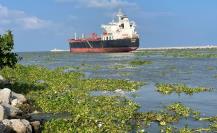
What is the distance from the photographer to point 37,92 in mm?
32469

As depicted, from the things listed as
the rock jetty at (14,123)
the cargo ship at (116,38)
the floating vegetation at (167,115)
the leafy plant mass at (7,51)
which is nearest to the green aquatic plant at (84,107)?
the rock jetty at (14,123)

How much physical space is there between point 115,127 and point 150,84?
68.5 ft

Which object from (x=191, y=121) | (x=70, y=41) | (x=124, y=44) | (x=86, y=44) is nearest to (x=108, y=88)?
(x=191, y=121)

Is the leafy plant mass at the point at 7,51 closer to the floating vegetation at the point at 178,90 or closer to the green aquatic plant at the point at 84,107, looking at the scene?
the green aquatic plant at the point at 84,107

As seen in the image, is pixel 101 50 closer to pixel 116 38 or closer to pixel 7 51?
pixel 116 38

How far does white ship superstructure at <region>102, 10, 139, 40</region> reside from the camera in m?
117

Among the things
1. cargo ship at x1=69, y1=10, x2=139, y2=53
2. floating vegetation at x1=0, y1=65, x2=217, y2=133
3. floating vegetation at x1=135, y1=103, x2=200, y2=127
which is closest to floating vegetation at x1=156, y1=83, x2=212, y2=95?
→ floating vegetation at x1=0, y1=65, x2=217, y2=133

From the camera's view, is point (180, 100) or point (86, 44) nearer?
point (180, 100)

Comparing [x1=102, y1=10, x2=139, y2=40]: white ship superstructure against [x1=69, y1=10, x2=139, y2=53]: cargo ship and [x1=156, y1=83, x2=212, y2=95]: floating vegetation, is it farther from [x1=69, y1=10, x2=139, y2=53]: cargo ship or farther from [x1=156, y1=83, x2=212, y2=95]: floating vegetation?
[x1=156, y1=83, x2=212, y2=95]: floating vegetation

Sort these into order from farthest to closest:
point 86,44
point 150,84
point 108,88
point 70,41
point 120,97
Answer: point 70,41, point 86,44, point 150,84, point 108,88, point 120,97

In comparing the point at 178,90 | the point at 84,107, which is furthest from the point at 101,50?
the point at 84,107

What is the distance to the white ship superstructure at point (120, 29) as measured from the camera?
4624 inches

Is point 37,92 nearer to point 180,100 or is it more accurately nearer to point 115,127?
point 180,100

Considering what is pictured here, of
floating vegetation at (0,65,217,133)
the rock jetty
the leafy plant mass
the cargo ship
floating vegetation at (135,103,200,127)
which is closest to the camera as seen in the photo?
the rock jetty
